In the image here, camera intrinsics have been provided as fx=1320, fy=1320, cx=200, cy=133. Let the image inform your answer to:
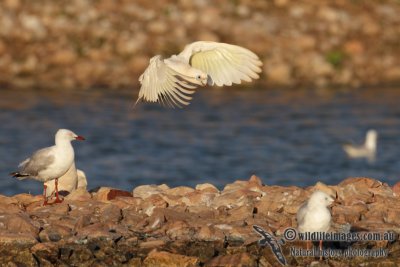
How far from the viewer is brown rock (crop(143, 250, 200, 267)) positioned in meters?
13.4

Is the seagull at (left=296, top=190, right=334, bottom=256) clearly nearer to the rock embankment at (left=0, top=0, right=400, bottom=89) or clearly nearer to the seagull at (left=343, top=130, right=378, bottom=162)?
the seagull at (left=343, top=130, right=378, bottom=162)

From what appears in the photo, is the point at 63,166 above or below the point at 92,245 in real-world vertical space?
above

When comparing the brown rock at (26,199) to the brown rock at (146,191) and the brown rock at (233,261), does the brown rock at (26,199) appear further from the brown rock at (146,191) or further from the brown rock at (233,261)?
the brown rock at (233,261)

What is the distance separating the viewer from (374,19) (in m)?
36.2

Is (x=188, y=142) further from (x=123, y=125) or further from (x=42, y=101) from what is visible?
(x=42, y=101)

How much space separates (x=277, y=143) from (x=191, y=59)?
13.9 meters

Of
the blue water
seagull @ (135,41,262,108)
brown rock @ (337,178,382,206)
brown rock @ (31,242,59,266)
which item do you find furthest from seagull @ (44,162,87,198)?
the blue water

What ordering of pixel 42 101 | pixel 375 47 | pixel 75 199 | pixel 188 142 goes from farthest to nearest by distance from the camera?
pixel 375 47, pixel 42 101, pixel 188 142, pixel 75 199

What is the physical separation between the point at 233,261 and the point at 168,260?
2.18ft

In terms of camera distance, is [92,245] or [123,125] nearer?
[92,245]

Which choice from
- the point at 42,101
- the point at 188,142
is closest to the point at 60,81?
the point at 42,101

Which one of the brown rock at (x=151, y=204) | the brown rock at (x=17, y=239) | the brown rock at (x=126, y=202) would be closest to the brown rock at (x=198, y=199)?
the brown rock at (x=151, y=204)

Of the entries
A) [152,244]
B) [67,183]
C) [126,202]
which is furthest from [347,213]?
[67,183]

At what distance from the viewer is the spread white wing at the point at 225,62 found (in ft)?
52.5
